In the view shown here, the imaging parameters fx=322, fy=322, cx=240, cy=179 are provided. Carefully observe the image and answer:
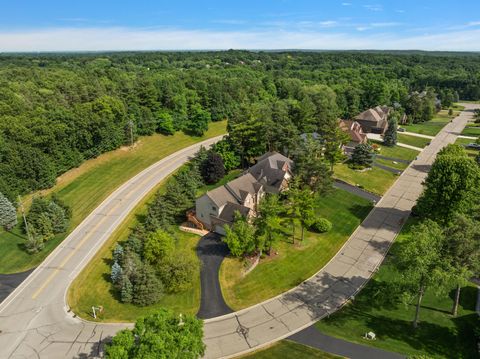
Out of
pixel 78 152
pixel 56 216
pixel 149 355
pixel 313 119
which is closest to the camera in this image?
pixel 149 355

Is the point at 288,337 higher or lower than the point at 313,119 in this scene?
lower

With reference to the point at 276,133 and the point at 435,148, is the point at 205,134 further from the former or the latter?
the point at 435,148

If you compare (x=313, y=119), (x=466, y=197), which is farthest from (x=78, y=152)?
(x=466, y=197)

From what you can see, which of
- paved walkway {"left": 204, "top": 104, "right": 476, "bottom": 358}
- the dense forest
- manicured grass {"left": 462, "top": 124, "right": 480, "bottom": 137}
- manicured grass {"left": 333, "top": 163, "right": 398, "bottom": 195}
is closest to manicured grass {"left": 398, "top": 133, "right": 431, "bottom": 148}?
manicured grass {"left": 462, "top": 124, "right": 480, "bottom": 137}

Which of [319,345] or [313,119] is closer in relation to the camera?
[319,345]

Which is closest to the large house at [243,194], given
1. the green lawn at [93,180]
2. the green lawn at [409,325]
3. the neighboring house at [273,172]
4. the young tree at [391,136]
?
the neighboring house at [273,172]

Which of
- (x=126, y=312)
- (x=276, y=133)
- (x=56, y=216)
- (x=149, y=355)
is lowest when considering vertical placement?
(x=126, y=312)

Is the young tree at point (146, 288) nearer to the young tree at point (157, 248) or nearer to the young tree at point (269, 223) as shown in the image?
the young tree at point (157, 248)
